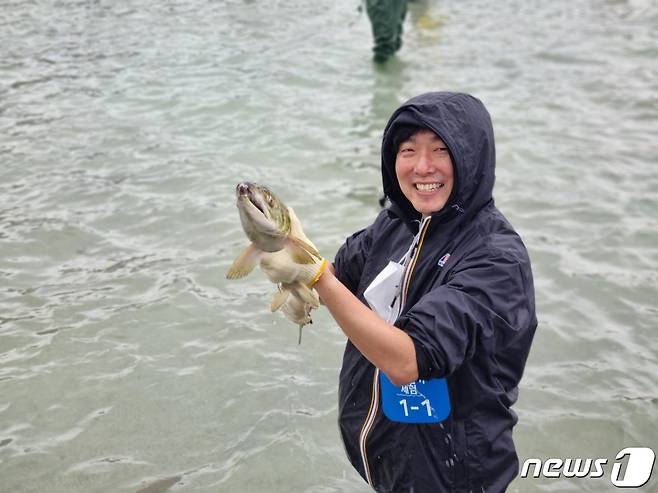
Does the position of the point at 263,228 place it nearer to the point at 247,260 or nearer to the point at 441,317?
the point at 247,260

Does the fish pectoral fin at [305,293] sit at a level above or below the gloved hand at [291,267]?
below

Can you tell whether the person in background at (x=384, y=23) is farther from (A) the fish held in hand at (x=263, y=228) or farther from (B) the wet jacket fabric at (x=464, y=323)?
(A) the fish held in hand at (x=263, y=228)

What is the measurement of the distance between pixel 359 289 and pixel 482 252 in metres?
0.65

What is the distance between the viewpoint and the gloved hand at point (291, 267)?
2.57m

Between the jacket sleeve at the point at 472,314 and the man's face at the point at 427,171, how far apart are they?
27cm

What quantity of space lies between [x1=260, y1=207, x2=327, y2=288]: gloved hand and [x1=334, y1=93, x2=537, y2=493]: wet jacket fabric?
34cm

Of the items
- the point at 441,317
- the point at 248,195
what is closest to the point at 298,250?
the point at 248,195

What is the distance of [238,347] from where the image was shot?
19.0 ft

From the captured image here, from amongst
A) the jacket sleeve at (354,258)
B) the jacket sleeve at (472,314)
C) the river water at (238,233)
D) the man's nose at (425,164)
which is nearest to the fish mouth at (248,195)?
the jacket sleeve at (472,314)

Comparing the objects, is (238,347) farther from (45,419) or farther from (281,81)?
(281,81)

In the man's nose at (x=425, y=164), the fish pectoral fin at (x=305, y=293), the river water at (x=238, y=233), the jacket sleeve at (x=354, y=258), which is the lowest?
the river water at (x=238, y=233)

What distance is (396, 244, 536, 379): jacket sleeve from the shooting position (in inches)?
103

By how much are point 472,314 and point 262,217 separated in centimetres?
76

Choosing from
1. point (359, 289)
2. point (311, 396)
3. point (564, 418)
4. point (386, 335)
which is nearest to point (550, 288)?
point (564, 418)
